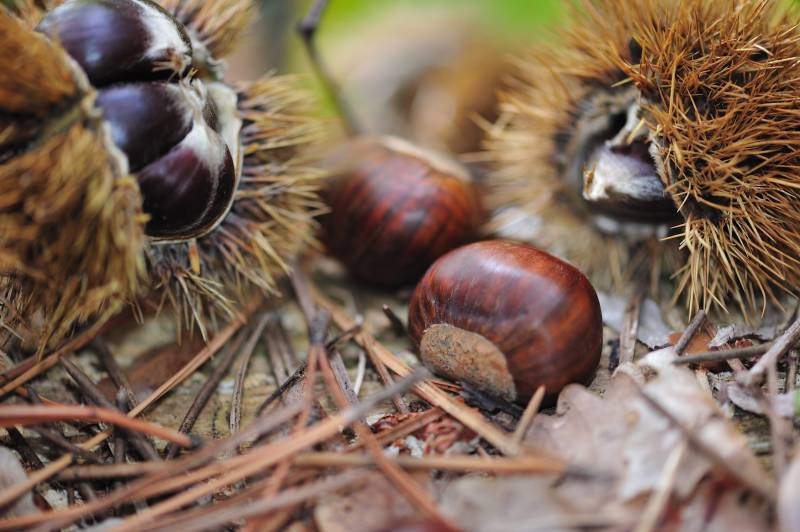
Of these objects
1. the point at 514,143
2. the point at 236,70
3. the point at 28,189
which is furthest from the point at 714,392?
the point at 236,70

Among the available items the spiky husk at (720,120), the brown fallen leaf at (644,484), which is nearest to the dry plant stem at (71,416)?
the brown fallen leaf at (644,484)

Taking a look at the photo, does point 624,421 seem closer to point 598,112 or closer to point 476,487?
point 476,487

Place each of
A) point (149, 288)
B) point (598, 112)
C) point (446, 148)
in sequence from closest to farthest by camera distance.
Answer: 1. point (149, 288)
2. point (598, 112)
3. point (446, 148)

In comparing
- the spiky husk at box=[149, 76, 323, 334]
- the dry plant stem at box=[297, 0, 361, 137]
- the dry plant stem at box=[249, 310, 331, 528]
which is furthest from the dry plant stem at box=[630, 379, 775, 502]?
the dry plant stem at box=[297, 0, 361, 137]

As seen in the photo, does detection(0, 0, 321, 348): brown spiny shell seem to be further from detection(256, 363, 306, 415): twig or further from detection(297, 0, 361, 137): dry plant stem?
detection(297, 0, 361, 137): dry plant stem

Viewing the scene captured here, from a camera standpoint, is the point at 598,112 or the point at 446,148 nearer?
the point at 598,112

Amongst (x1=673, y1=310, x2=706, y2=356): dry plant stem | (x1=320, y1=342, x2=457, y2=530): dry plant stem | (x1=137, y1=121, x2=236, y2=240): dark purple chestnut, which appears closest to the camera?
(x1=320, y1=342, x2=457, y2=530): dry plant stem

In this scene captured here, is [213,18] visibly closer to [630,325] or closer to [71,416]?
[71,416]
